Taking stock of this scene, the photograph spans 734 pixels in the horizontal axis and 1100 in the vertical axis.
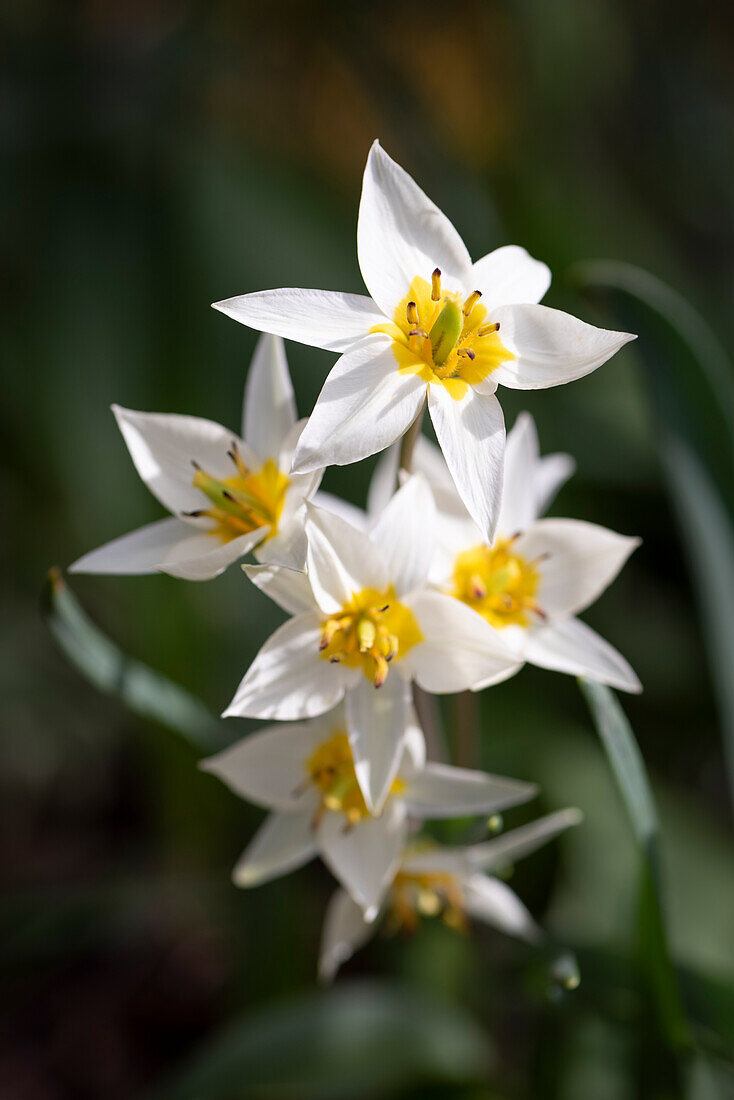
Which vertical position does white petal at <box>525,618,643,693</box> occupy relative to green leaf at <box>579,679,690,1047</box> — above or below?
above

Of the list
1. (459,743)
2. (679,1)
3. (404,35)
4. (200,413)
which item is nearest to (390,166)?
(459,743)

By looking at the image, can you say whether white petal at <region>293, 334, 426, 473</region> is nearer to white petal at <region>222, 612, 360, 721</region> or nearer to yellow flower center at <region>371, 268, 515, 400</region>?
yellow flower center at <region>371, 268, 515, 400</region>

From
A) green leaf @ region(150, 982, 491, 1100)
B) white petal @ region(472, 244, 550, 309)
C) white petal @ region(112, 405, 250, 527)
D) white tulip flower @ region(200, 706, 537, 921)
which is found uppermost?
white petal @ region(472, 244, 550, 309)

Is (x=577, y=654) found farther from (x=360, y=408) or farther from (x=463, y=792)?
(x=360, y=408)

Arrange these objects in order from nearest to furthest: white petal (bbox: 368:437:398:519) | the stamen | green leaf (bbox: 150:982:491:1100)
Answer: the stamen < white petal (bbox: 368:437:398:519) < green leaf (bbox: 150:982:491:1100)

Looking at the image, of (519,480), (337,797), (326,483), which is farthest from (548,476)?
(326,483)

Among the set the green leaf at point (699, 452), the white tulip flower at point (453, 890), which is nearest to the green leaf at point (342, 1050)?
the white tulip flower at point (453, 890)

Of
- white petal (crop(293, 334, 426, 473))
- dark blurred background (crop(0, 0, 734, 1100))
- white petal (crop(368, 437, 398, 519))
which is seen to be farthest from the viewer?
dark blurred background (crop(0, 0, 734, 1100))

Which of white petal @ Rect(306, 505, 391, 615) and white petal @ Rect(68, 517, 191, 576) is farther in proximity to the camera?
white petal @ Rect(68, 517, 191, 576)

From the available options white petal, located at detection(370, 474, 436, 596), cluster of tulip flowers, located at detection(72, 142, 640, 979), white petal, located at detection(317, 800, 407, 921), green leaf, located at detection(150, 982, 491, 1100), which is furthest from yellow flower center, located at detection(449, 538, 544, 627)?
green leaf, located at detection(150, 982, 491, 1100)
